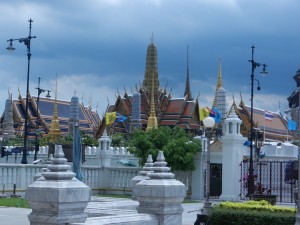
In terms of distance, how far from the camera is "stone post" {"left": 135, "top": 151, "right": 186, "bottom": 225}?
10289 millimetres

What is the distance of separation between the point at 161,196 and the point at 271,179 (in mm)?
17774

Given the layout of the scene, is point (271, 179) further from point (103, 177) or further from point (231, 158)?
point (103, 177)

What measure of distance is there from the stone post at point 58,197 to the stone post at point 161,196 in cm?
171

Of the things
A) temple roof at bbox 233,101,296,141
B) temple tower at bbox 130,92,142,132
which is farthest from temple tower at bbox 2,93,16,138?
temple roof at bbox 233,101,296,141

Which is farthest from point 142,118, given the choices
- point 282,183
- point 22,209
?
point 22,209

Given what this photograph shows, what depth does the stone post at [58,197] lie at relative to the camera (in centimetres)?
840

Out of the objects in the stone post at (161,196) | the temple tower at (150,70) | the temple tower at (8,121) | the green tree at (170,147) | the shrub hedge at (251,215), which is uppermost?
the temple tower at (150,70)

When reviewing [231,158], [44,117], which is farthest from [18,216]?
[44,117]

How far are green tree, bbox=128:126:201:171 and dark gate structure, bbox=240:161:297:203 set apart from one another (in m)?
2.44

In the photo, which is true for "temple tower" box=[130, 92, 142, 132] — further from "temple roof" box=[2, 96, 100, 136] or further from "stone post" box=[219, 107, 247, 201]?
"stone post" box=[219, 107, 247, 201]

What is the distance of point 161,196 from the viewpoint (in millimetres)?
10258

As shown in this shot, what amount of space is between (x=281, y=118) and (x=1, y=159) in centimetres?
4265

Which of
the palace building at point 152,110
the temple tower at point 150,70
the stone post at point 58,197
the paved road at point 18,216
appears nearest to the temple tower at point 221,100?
the palace building at point 152,110

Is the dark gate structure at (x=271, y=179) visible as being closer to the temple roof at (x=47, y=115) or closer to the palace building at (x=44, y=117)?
the palace building at (x=44, y=117)
